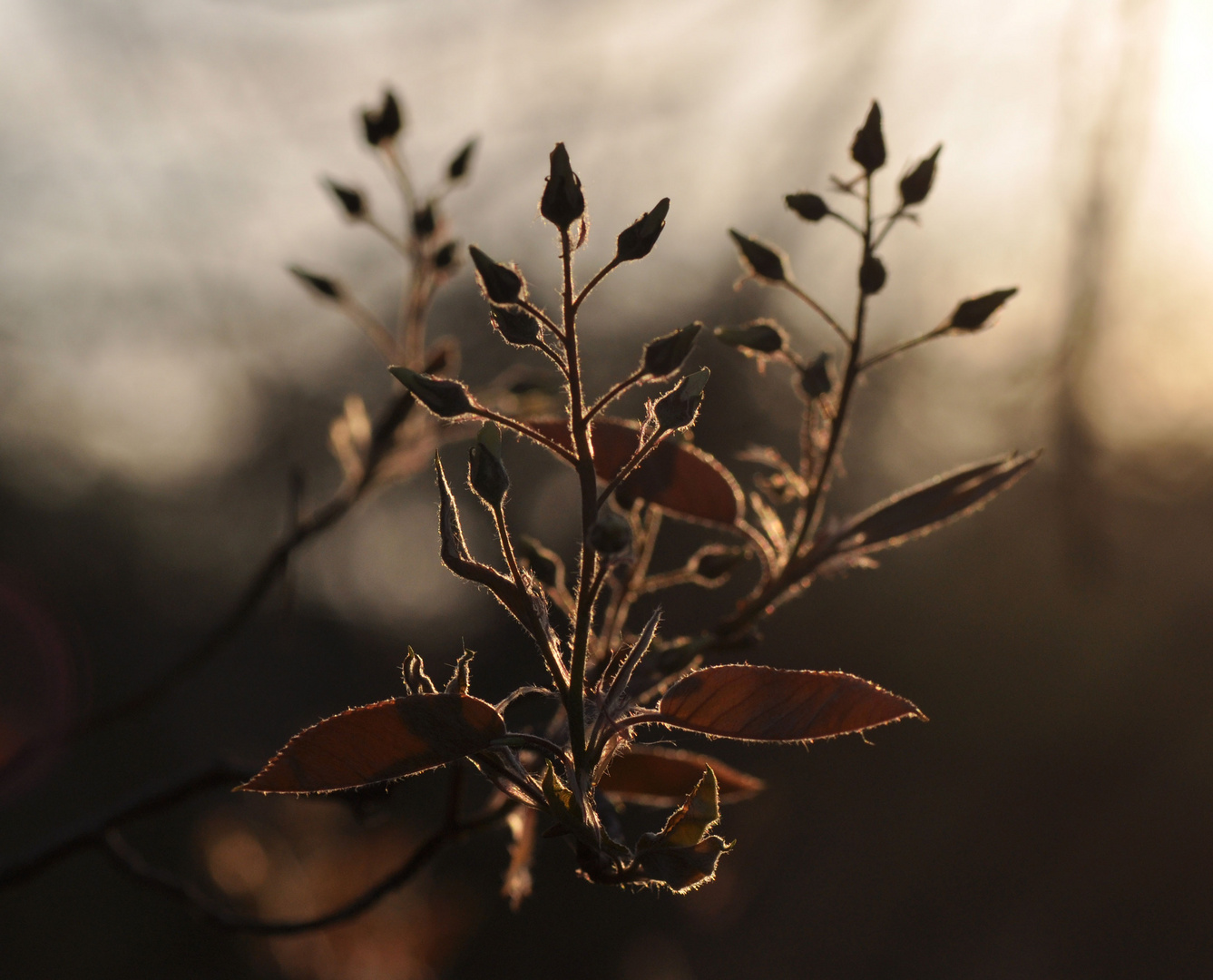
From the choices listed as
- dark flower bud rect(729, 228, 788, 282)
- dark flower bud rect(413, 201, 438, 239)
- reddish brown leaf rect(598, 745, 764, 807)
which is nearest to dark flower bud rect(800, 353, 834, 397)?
dark flower bud rect(729, 228, 788, 282)

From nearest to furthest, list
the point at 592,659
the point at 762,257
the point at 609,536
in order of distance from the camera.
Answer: the point at 609,536 → the point at 592,659 → the point at 762,257

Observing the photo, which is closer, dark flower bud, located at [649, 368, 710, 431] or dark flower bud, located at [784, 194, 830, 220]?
dark flower bud, located at [649, 368, 710, 431]

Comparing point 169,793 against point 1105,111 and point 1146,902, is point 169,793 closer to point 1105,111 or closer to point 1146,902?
point 1105,111

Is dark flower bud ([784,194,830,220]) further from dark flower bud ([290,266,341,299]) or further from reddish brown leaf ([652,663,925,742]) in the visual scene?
dark flower bud ([290,266,341,299])

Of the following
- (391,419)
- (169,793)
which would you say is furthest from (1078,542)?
(169,793)

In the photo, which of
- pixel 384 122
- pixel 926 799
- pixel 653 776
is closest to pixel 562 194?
pixel 653 776

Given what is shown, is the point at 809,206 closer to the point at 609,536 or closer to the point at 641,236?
the point at 641,236

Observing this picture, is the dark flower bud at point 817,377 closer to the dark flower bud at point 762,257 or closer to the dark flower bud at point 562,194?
the dark flower bud at point 762,257
